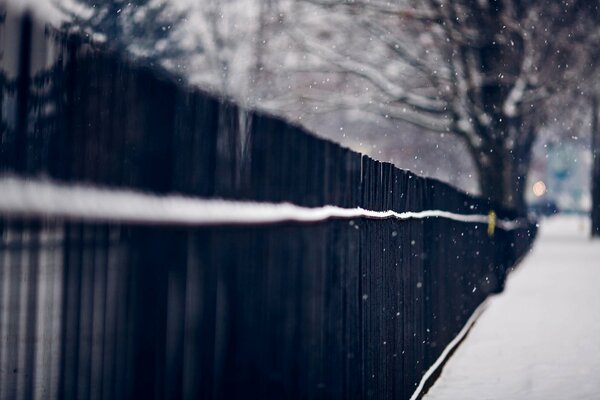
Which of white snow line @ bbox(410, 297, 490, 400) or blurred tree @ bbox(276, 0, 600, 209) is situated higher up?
blurred tree @ bbox(276, 0, 600, 209)

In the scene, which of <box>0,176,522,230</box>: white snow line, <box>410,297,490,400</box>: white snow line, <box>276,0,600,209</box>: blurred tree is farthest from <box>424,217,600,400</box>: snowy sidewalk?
<box>276,0,600,209</box>: blurred tree

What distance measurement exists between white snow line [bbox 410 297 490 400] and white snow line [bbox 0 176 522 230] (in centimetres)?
323

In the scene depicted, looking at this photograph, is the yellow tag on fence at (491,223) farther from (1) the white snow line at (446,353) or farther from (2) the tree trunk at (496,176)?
(2) the tree trunk at (496,176)

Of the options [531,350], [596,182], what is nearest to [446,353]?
[531,350]

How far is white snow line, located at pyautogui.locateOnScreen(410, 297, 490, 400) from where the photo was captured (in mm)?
5999

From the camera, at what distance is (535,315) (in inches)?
456

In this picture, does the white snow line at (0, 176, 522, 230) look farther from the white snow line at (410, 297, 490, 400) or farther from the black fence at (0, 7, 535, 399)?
the white snow line at (410, 297, 490, 400)

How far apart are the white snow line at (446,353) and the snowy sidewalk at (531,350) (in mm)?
74

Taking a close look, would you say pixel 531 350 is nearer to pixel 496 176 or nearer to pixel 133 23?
pixel 133 23

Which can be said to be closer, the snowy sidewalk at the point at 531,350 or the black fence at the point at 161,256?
the black fence at the point at 161,256

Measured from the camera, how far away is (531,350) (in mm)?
8508

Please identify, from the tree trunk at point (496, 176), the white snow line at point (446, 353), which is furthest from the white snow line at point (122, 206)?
the tree trunk at point (496, 176)

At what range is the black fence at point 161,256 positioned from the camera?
65.3 inches

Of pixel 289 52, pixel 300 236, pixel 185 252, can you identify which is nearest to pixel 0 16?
pixel 185 252
